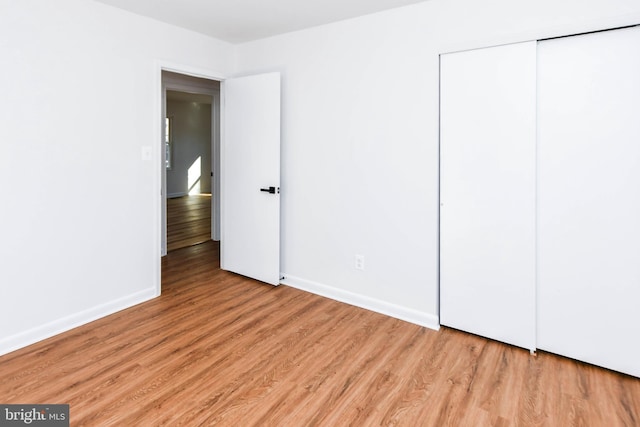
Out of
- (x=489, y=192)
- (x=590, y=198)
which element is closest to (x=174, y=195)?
(x=489, y=192)

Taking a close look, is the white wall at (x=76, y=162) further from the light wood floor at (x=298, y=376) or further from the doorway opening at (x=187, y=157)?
the doorway opening at (x=187, y=157)

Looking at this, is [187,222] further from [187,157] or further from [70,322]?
[187,157]

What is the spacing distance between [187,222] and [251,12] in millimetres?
4678

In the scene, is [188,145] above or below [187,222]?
above

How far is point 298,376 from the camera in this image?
7.19ft

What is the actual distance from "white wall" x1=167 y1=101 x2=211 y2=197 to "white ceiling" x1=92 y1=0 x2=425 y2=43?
294 inches

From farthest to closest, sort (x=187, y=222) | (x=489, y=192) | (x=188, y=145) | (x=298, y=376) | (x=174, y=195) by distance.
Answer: (x=188, y=145) < (x=174, y=195) < (x=187, y=222) < (x=489, y=192) < (x=298, y=376)

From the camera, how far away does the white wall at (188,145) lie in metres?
10.4

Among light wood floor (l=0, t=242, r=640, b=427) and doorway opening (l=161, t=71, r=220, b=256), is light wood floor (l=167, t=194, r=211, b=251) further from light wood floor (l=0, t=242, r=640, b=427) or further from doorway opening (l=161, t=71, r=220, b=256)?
light wood floor (l=0, t=242, r=640, b=427)

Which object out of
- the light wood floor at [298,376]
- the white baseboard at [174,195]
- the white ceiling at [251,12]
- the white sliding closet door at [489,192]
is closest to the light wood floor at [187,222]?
the white baseboard at [174,195]

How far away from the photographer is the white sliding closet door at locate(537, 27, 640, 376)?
2.13m

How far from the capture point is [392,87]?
291 cm

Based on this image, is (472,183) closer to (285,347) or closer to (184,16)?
(285,347)

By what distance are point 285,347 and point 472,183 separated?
1684 millimetres
